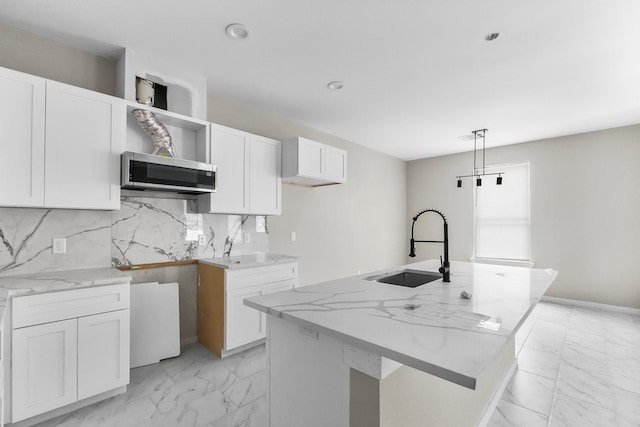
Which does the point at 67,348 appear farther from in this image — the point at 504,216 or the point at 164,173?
the point at 504,216

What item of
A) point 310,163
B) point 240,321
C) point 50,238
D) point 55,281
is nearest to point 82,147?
point 50,238

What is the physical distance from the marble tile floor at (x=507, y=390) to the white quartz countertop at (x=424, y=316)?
666 millimetres

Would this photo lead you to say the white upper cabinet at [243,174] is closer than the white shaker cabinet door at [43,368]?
No

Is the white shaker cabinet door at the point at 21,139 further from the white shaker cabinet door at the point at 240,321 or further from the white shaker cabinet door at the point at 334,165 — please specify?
the white shaker cabinet door at the point at 334,165

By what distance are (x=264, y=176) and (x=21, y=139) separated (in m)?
1.90

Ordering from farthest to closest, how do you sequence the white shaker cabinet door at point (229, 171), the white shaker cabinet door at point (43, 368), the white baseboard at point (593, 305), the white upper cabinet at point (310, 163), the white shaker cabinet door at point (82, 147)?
1. the white baseboard at point (593, 305)
2. the white upper cabinet at point (310, 163)
3. the white shaker cabinet door at point (229, 171)
4. the white shaker cabinet door at point (82, 147)
5. the white shaker cabinet door at point (43, 368)

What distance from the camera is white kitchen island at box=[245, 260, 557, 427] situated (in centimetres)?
95

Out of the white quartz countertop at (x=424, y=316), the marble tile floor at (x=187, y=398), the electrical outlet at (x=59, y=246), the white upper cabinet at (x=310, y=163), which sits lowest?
the marble tile floor at (x=187, y=398)

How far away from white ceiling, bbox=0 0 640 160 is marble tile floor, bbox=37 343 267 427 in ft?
7.92

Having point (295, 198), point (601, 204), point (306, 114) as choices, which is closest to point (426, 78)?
point (306, 114)

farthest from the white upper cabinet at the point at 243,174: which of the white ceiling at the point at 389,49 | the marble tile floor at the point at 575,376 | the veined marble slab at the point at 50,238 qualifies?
the marble tile floor at the point at 575,376

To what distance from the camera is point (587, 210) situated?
14.5 ft

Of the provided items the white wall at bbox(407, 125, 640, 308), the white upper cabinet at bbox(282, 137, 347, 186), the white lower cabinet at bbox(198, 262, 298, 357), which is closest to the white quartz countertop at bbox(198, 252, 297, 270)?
the white lower cabinet at bbox(198, 262, 298, 357)

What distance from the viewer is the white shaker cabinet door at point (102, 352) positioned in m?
1.96
